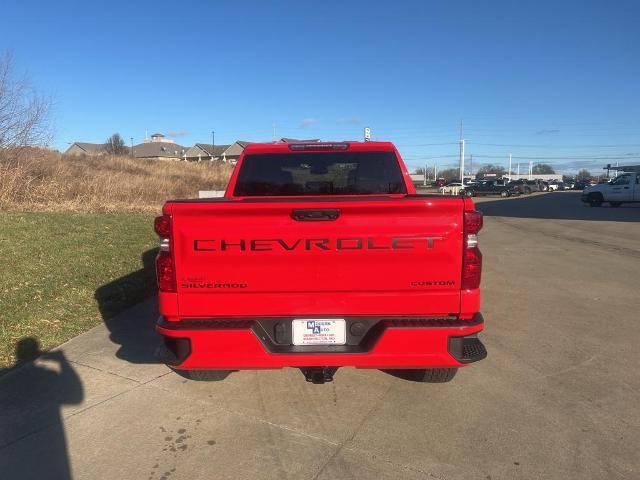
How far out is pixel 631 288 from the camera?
7.39 metres

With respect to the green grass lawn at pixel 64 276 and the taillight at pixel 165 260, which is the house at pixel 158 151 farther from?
the taillight at pixel 165 260

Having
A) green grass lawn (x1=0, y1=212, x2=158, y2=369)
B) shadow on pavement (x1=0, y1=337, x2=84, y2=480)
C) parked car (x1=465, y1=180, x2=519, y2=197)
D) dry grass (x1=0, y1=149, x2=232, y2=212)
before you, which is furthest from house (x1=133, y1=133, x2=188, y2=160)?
shadow on pavement (x1=0, y1=337, x2=84, y2=480)

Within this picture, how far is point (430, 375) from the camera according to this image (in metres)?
3.88

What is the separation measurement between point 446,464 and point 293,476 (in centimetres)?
91

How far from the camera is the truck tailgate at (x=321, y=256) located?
117 inches

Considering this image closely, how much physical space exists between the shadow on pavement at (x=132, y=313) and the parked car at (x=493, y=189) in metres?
47.0

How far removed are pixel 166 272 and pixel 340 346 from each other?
121 cm

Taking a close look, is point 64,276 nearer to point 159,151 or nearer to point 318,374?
point 318,374

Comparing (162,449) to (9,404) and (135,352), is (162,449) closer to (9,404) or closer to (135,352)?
(9,404)

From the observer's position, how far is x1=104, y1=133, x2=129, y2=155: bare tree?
90.8 meters

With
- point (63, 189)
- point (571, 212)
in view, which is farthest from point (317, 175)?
point (571, 212)

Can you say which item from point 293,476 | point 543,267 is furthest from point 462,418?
point 543,267

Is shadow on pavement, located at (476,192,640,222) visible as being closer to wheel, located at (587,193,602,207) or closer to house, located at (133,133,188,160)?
wheel, located at (587,193,602,207)

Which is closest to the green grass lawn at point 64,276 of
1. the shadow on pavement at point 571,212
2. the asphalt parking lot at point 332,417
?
the asphalt parking lot at point 332,417
